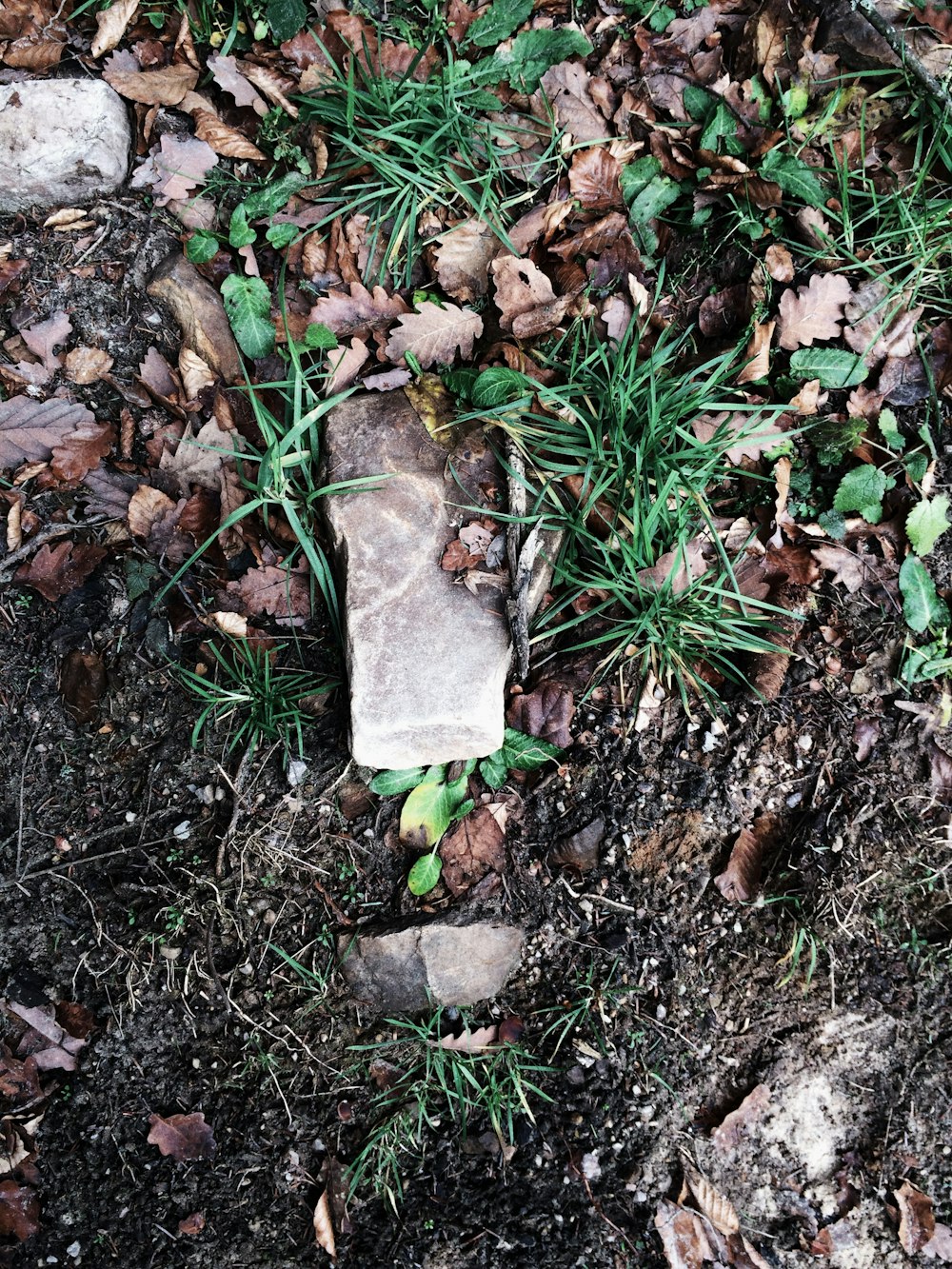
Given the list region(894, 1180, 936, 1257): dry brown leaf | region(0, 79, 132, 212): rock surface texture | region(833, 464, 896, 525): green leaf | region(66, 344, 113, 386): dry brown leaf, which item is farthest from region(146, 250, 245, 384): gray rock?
region(894, 1180, 936, 1257): dry brown leaf

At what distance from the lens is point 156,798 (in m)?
2.38

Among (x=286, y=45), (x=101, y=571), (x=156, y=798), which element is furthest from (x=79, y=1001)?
(x=286, y=45)

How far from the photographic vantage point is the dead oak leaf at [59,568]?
2.43 m

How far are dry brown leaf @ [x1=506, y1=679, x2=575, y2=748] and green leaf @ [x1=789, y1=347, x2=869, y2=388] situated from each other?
1.19 m

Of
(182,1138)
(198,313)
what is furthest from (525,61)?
(182,1138)

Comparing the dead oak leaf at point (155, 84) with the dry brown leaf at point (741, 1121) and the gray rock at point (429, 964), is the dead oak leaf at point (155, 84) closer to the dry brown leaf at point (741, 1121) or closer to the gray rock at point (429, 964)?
the gray rock at point (429, 964)

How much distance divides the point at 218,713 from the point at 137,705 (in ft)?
0.85

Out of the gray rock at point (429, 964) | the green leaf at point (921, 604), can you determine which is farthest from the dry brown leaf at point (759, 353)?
the gray rock at point (429, 964)

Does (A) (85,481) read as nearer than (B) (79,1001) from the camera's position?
No

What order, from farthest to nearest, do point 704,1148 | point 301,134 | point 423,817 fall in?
point 301,134, point 423,817, point 704,1148

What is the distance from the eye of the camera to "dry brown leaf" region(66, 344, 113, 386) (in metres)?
2.49

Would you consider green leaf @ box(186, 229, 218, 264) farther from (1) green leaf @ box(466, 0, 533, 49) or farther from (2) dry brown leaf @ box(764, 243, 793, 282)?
(2) dry brown leaf @ box(764, 243, 793, 282)

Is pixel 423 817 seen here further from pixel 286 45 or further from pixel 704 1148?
pixel 286 45

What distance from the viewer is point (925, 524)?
2.34m
